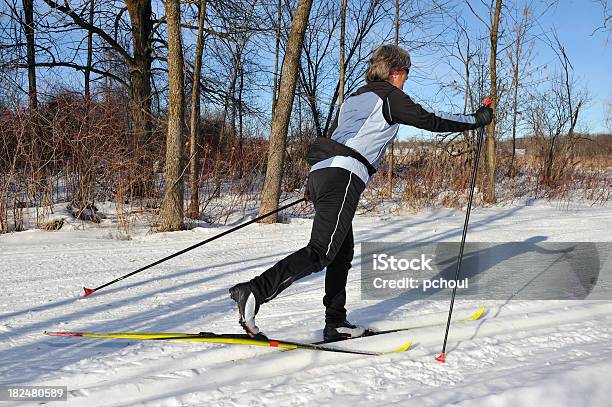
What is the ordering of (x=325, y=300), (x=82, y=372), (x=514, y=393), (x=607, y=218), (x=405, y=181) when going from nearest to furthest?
(x=514, y=393)
(x=82, y=372)
(x=325, y=300)
(x=607, y=218)
(x=405, y=181)

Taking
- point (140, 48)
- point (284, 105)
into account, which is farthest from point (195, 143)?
point (140, 48)

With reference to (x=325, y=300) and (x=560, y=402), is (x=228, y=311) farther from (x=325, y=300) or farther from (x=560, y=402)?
(x=560, y=402)

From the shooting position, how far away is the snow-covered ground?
6.56 feet

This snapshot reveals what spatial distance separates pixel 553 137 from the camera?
1642 cm

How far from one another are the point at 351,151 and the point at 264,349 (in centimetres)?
113

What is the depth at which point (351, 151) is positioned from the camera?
2.55m

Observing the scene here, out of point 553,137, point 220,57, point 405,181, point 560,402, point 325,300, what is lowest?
point 560,402

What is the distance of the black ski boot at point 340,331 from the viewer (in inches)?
107

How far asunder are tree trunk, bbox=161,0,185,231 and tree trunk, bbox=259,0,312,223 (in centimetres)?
141

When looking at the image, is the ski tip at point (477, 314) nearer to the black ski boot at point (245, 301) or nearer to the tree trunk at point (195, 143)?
the black ski boot at point (245, 301)

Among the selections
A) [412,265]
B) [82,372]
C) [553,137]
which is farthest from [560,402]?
[553,137]

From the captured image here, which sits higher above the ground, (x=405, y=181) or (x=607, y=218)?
A: (x=405, y=181)

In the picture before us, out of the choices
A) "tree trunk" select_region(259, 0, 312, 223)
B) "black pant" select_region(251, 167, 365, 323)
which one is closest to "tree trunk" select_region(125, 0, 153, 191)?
"tree trunk" select_region(259, 0, 312, 223)

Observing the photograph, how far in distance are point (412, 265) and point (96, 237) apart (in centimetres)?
420
